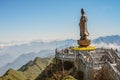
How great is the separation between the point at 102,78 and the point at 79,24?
41.8 ft

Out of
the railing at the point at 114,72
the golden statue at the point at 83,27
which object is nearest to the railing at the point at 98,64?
the railing at the point at 114,72

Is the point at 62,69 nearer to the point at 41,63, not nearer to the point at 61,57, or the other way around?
the point at 61,57

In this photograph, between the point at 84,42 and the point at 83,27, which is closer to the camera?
the point at 84,42

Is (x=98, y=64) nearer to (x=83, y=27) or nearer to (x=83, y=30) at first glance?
(x=83, y=30)

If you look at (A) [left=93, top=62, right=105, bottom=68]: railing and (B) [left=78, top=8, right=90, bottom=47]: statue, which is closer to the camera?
(A) [left=93, top=62, right=105, bottom=68]: railing

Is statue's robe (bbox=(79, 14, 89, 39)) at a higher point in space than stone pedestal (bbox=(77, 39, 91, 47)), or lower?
higher

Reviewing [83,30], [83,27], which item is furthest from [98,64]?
[83,27]

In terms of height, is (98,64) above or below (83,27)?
below

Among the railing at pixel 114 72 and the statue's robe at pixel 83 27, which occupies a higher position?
the statue's robe at pixel 83 27

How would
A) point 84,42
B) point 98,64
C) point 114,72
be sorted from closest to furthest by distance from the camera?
point 114,72 → point 98,64 → point 84,42

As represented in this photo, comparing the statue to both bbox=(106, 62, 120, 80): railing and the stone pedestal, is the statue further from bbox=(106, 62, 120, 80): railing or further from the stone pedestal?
bbox=(106, 62, 120, 80): railing

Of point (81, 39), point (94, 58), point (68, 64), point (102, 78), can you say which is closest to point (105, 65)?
point (102, 78)

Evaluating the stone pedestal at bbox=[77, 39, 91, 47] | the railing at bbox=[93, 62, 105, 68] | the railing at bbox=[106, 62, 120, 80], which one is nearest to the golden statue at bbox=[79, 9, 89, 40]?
the stone pedestal at bbox=[77, 39, 91, 47]

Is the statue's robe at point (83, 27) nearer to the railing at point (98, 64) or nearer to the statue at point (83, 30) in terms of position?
the statue at point (83, 30)
